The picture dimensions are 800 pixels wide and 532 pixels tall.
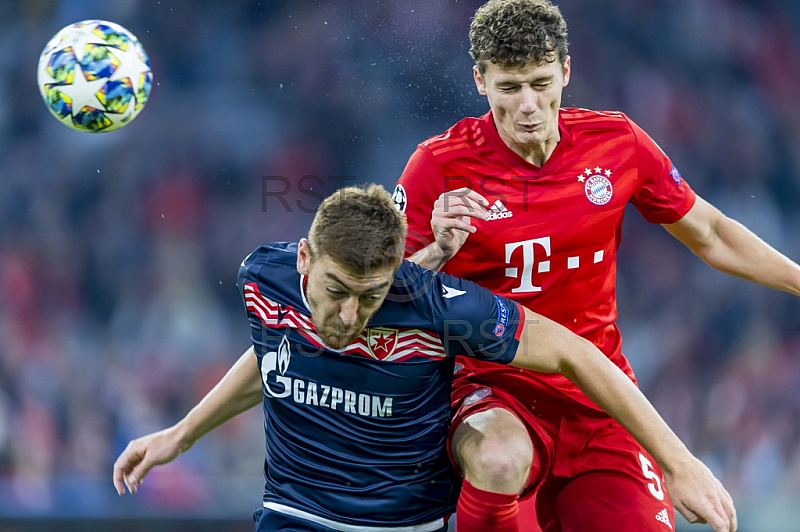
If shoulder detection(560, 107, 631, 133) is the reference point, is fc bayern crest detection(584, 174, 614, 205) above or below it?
below

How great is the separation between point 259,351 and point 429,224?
0.75m

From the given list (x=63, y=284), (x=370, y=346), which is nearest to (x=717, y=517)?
(x=370, y=346)

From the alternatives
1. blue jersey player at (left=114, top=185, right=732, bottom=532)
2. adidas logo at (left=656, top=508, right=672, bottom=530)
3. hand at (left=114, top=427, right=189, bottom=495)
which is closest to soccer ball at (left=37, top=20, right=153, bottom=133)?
blue jersey player at (left=114, top=185, right=732, bottom=532)

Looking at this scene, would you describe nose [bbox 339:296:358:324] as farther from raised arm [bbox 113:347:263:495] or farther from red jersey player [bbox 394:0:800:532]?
raised arm [bbox 113:347:263:495]

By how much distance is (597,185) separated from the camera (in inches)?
138

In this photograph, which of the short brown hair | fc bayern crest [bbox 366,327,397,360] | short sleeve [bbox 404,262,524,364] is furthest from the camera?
fc bayern crest [bbox 366,327,397,360]

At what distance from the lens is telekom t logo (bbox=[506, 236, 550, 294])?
134 inches

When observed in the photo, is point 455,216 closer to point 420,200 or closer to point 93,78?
point 420,200

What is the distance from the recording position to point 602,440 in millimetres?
3482

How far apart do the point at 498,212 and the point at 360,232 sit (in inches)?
27.0

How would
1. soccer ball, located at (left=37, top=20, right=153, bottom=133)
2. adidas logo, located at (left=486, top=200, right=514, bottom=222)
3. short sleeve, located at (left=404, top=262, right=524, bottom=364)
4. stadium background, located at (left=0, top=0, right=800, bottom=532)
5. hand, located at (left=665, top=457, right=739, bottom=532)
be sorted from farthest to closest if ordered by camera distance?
1. stadium background, located at (left=0, top=0, right=800, bottom=532)
2. soccer ball, located at (left=37, top=20, right=153, bottom=133)
3. adidas logo, located at (left=486, top=200, right=514, bottom=222)
4. short sleeve, located at (left=404, top=262, right=524, bottom=364)
5. hand, located at (left=665, top=457, right=739, bottom=532)

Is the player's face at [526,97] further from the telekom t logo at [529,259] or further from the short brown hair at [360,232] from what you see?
the short brown hair at [360,232]

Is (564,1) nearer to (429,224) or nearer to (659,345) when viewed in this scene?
(659,345)

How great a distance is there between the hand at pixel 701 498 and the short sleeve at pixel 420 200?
119cm
